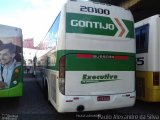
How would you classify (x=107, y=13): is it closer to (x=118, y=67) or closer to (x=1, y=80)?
(x=118, y=67)

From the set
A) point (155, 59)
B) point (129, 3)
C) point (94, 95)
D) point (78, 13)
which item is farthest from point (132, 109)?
point (129, 3)

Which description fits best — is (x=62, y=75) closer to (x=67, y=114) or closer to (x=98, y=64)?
(x=98, y=64)

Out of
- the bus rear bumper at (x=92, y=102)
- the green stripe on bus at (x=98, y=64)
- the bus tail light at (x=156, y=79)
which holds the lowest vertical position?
the bus rear bumper at (x=92, y=102)

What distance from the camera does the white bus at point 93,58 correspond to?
23.2 feet

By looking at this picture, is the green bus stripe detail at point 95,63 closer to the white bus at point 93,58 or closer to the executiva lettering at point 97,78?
the white bus at point 93,58

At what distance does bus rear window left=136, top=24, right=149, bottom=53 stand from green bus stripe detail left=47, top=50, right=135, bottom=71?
146cm

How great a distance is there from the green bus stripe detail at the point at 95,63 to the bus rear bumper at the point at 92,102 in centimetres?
69

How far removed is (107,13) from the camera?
7637 mm

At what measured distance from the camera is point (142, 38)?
9.43 metres

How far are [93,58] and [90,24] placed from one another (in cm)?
86

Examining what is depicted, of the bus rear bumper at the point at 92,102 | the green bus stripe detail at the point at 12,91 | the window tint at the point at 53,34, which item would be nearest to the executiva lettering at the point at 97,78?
the bus rear bumper at the point at 92,102

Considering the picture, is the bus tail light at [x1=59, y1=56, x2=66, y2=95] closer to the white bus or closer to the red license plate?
the white bus

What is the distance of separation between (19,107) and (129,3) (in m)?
14.3

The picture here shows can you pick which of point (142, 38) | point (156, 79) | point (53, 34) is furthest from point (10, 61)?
point (156, 79)
